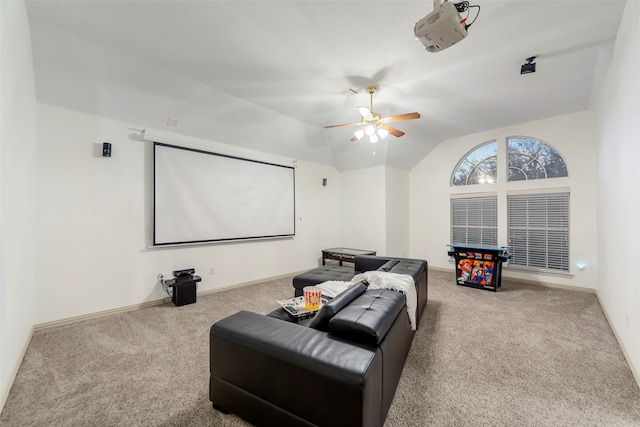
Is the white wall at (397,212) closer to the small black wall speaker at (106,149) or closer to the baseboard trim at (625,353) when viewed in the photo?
the baseboard trim at (625,353)

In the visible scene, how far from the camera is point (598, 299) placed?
3865 mm

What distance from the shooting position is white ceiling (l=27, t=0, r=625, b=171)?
2.23 metres

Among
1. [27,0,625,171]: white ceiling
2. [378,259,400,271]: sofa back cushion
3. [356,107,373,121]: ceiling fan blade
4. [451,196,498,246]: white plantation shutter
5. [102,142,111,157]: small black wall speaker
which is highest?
[27,0,625,171]: white ceiling

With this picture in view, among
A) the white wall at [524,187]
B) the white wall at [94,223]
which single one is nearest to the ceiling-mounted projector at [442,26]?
the white wall at [94,223]

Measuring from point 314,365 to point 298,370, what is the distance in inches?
3.9

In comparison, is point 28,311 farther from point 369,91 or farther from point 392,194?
point 392,194

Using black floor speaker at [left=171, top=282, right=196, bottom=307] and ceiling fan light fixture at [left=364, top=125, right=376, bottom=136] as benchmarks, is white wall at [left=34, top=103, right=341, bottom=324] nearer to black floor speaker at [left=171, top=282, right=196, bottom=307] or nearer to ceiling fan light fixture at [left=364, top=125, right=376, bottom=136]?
black floor speaker at [left=171, top=282, right=196, bottom=307]

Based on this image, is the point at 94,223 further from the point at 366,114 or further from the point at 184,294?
the point at 366,114

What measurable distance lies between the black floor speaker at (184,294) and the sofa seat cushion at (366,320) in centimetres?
281

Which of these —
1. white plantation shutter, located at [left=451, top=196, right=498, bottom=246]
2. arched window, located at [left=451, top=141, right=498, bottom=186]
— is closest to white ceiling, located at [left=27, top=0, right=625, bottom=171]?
arched window, located at [left=451, top=141, right=498, bottom=186]

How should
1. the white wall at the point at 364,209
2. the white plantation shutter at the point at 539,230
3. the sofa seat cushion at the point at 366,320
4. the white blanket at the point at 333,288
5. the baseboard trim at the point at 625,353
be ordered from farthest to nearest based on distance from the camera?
the white wall at the point at 364,209
the white plantation shutter at the point at 539,230
the white blanket at the point at 333,288
the baseboard trim at the point at 625,353
the sofa seat cushion at the point at 366,320

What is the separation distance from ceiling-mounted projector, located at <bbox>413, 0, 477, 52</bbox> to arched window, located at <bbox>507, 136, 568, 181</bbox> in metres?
4.37

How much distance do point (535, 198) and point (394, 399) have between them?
4958 mm

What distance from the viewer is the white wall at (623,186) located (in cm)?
207
